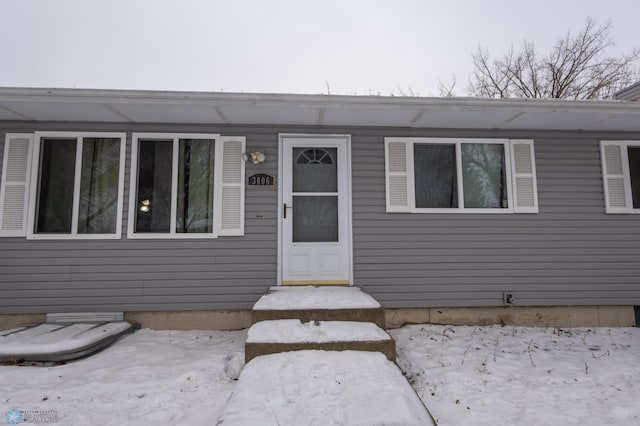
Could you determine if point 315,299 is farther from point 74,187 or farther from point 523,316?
point 74,187

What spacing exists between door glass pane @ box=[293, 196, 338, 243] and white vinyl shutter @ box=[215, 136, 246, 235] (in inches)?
26.1

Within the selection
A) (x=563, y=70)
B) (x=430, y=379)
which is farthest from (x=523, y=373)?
(x=563, y=70)

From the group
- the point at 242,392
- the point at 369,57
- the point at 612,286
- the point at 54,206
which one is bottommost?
the point at 242,392

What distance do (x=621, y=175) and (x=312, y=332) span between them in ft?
14.4

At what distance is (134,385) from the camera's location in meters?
2.38

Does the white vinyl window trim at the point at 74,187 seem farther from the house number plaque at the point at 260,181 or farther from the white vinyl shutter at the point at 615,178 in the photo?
the white vinyl shutter at the point at 615,178

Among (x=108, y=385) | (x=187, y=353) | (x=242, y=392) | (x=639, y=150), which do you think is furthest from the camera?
(x=639, y=150)

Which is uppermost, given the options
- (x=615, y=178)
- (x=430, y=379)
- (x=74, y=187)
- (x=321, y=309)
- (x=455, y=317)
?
(x=615, y=178)

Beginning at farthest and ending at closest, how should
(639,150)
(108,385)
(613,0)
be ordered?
(613,0), (639,150), (108,385)

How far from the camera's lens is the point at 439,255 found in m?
3.86

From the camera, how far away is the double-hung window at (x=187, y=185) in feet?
12.3

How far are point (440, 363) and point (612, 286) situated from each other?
111 inches

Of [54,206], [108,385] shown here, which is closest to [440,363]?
[108,385]

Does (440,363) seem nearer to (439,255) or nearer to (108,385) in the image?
(439,255)
